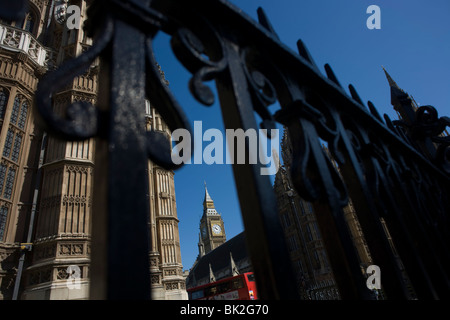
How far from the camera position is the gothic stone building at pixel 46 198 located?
340 inches

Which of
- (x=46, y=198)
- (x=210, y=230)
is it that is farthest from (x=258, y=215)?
(x=210, y=230)

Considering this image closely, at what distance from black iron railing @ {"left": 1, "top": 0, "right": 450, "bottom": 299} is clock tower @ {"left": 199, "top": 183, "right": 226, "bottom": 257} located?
216 feet

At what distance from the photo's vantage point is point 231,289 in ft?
63.0

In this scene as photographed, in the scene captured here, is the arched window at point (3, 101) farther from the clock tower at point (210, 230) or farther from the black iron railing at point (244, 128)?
the clock tower at point (210, 230)

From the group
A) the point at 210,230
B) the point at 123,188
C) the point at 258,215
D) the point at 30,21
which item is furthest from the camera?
the point at 210,230

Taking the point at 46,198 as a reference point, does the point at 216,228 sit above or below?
above

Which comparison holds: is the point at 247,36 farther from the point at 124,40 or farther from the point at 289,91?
the point at 124,40

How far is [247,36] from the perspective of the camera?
108cm

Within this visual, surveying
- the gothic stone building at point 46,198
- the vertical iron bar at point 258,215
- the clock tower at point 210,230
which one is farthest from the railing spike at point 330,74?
the clock tower at point 210,230

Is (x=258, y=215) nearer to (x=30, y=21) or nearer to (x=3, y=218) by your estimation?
(x=3, y=218)

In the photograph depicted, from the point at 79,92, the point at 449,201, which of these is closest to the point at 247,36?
the point at 449,201

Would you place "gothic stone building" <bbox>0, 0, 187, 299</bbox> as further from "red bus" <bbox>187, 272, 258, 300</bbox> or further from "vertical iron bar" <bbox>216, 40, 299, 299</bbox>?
"vertical iron bar" <bbox>216, 40, 299, 299</bbox>

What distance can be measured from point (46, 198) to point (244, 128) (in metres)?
11.2

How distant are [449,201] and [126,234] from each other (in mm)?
2799
